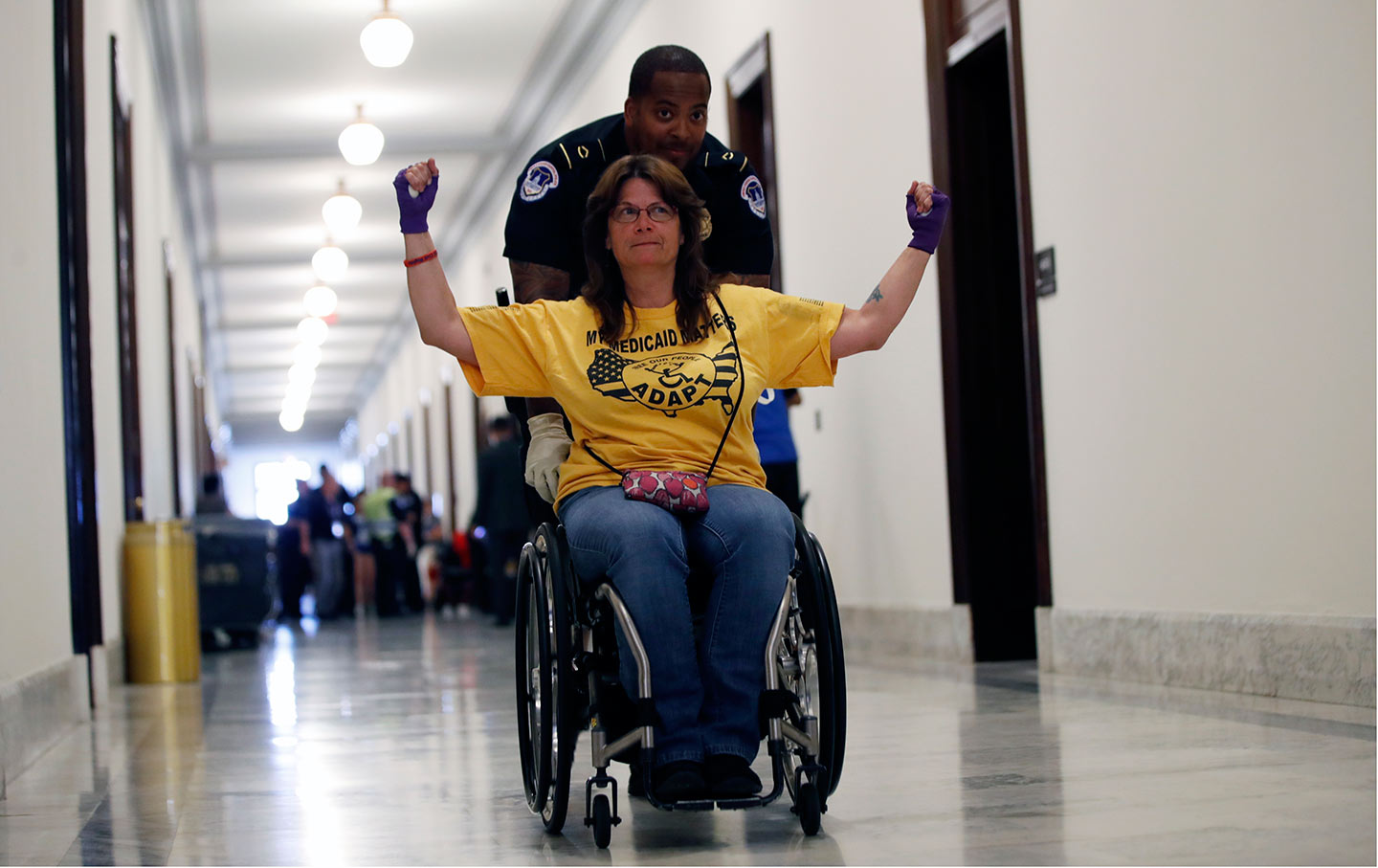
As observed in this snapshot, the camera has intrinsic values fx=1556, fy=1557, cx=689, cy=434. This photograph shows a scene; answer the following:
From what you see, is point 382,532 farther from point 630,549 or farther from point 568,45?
point 630,549

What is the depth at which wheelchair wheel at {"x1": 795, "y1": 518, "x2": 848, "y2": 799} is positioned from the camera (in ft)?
7.54

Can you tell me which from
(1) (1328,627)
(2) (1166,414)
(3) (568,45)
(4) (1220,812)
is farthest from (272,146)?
(4) (1220,812)

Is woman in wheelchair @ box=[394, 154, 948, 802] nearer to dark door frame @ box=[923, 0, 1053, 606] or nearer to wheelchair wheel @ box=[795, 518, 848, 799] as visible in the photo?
wheelchair wheel @ box=[795, 518, 848, 799]

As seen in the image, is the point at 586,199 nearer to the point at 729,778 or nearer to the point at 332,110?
the point at 729,778

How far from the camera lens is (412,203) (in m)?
2.43

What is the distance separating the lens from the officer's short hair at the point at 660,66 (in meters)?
2.97

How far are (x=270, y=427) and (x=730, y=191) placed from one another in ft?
118

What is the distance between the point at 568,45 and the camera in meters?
11.1

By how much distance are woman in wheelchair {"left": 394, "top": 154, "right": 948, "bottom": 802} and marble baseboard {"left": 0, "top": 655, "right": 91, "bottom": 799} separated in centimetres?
161

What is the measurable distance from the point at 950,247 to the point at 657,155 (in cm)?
301

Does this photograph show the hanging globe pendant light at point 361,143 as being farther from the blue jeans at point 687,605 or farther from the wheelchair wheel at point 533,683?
the blue jeans at point 687,605

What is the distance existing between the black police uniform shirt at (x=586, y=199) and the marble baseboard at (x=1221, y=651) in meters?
1.64

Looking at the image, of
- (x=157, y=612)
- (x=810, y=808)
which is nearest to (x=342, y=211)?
(x=157, y=612)

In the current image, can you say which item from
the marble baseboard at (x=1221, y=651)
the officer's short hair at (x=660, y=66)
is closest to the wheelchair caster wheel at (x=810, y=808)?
the officer's short hair at (x=660, y=66)
